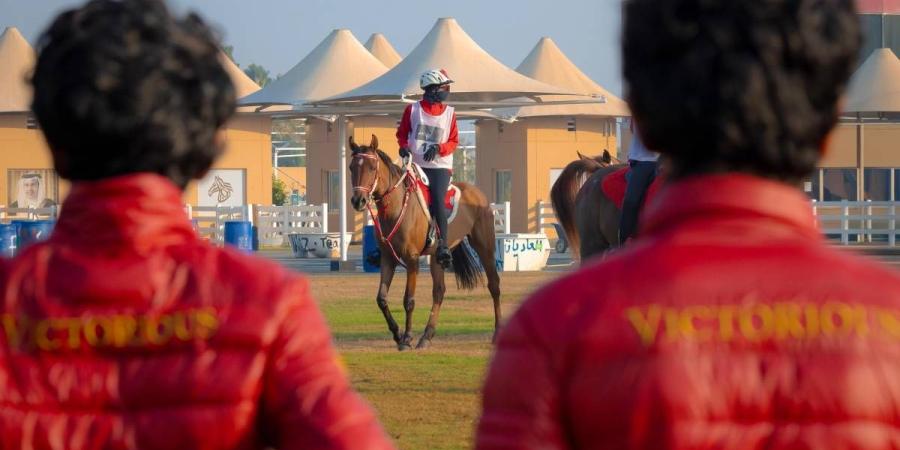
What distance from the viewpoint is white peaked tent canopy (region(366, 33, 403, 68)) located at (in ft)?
197

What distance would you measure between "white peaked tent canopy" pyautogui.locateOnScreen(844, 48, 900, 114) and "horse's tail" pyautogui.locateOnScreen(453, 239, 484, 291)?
1930cm

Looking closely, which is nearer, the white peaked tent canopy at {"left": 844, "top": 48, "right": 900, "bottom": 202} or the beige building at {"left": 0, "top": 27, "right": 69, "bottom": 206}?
the white peaked tent canopy at {"left": 844, "top": 48, "right": 900, "bottom": 202}

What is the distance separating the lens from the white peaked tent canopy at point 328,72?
40.1 meters

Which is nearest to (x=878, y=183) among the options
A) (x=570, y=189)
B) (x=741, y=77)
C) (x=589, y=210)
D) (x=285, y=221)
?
(x=285, y=221)

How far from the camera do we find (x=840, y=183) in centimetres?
4741

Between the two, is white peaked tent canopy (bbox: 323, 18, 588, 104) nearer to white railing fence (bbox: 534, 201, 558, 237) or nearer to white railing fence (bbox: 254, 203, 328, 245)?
white railing fence (bbox: 254, 203, 328, 245)

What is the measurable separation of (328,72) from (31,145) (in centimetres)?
1331

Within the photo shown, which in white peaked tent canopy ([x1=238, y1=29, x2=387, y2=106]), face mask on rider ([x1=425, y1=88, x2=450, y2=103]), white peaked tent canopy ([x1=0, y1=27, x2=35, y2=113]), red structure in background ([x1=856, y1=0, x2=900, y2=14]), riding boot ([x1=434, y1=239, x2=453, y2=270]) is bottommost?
riding boot ([x1=434, y1=239, x2=453, y2=270])

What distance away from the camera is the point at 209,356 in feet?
7.57

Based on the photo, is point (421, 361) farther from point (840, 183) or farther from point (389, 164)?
point (840, 183)

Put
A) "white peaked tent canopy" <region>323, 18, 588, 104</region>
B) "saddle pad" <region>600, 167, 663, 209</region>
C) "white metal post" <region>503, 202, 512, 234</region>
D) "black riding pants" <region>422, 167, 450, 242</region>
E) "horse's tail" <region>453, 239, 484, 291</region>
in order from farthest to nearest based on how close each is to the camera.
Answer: "white metal post" <region>503, 202, 512, 234</region> < "white peaked tent canopy" <region>323, 18, 588, 104</region> < "horse's tail" <region>453, 239, 484, 291</region> < "black riding pants" <region>422, 167, 450, 242</region> < "saddle pad" <region>600, 167, 663, 209</region>

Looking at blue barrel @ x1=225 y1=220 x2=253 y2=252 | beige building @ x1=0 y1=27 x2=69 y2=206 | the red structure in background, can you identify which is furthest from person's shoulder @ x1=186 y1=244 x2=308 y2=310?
the red structure in background

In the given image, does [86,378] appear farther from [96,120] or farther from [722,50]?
[722,50]

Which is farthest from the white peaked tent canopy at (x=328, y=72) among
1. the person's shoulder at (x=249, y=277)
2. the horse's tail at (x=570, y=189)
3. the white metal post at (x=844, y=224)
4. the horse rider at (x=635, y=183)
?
the person's shoulder at (x=249, y=277)
